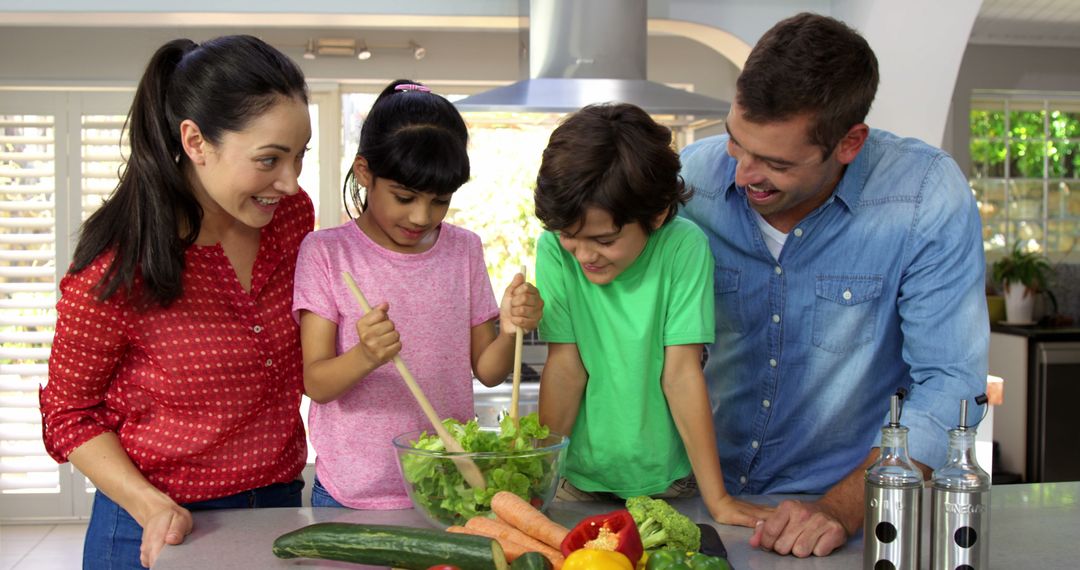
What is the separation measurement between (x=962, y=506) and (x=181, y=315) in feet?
3.47

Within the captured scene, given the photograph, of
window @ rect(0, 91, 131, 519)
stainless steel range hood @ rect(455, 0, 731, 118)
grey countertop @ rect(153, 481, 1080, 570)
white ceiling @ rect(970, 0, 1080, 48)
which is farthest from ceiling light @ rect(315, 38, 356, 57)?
grey countertop @ rect(153, 481, 1080, 570)

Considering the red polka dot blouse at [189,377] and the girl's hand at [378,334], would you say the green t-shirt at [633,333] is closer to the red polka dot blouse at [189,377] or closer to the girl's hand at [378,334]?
the girl's hand at [378,334]

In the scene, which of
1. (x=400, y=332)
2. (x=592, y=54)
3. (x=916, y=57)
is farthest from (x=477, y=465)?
(x=916, y=57)

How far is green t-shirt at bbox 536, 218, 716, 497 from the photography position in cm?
164

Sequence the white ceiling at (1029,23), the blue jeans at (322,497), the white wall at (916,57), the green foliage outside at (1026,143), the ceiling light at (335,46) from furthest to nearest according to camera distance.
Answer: the green foliage outside at (1026,143) < the ceiling light at (335,46) < the white ceiling at (1029,23) < the white wall at (916,57) < the blue jeans at (322,497)

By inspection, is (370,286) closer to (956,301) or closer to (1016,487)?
(956,301)

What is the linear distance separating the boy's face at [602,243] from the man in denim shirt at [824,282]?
0.20 m

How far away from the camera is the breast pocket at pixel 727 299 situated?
1797 millimetres

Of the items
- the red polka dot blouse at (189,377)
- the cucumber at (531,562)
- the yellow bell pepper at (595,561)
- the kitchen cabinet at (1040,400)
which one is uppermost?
the red polka dot blouse at (189,377)

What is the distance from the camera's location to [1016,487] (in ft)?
6.05

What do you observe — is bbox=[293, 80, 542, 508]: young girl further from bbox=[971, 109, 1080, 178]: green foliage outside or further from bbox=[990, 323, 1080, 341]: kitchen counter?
bbox=[971, 109, 1080, 178]: green foliage outside

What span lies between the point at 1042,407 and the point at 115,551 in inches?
199

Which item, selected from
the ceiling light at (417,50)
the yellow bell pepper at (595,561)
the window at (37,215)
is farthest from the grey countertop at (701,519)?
Result: the window at (37,215)

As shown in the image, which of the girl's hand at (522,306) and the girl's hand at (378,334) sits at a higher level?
the girl's hand at (522,306)
